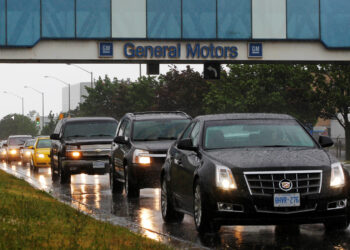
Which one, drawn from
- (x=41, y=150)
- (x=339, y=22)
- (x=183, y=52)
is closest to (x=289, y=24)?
(x=339, y=22)

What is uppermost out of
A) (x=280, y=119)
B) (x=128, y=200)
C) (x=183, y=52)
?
(x=183, y=52)

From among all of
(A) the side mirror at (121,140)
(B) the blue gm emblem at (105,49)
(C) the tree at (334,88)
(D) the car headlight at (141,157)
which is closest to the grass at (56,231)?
(D) the car headlight at (141,157)

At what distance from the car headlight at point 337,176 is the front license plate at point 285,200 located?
0.60 m

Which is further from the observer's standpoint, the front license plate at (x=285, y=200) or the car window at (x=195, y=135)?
the car window at (x=195, y=135)

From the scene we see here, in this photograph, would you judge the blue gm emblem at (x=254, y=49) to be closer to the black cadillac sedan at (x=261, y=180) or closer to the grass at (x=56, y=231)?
the grass at (x=56, y=231)

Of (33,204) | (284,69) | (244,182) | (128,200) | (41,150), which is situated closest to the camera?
(244,182)

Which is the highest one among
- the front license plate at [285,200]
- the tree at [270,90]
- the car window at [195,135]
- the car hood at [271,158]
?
the tree at [270,90]

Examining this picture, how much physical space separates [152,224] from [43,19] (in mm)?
30524

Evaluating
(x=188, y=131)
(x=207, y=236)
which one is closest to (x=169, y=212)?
(x=188, y=131)

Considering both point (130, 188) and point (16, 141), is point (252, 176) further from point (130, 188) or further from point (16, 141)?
point (16, 141)

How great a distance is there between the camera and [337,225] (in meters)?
11.3

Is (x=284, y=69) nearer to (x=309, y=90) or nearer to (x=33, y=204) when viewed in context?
(x=309, y=90)

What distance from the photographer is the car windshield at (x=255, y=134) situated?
11680 millimetres

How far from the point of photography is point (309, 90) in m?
53.3
